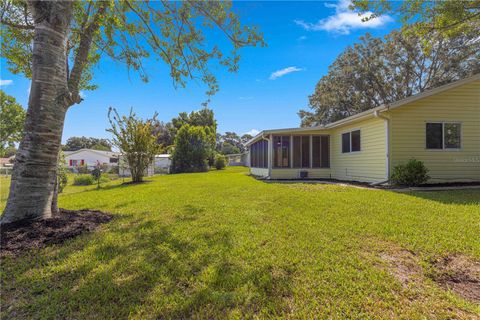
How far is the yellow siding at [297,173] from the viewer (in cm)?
1223

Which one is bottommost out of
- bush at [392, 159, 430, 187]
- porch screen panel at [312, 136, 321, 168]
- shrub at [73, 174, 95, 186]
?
shrub at [73, 174, 95, 186]

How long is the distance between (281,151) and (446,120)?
6575 mm

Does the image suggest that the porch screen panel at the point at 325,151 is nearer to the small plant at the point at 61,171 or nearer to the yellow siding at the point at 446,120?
the yellow siding at the point at 446,120

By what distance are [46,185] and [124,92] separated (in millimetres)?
6181

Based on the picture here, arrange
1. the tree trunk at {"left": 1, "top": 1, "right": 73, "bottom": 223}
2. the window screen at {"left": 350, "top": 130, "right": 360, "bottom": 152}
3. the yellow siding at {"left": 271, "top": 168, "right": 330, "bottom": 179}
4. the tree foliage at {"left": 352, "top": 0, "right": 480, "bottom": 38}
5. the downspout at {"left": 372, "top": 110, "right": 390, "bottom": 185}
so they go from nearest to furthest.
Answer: the tree trunk at {"left": 1, "top": 1, "right": 73, "bottom": 223} → the tree foliage at {"left": 352, "top": 0, "right": 480, "bottom": 38} → the downspout at {"left": 372, "top": 110, "right": 390, "bottom": 185} → the window screen at {"left": 350, "top": 130, "right": 360, "bottom": 152} → the yellow siding at {"left": 271, "top": 168, "right": 330, "bottom": 179}

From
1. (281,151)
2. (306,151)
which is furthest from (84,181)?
(306,151)

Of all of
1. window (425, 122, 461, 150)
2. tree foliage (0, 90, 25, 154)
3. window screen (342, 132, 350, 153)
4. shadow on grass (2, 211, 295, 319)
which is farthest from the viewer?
tree foliage (0, 90, 25, 154)

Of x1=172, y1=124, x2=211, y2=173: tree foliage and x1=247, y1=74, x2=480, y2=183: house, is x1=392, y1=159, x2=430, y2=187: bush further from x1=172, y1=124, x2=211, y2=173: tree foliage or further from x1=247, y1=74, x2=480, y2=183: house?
x1=172, y1=124, x2=211, y2=173: tree foliage

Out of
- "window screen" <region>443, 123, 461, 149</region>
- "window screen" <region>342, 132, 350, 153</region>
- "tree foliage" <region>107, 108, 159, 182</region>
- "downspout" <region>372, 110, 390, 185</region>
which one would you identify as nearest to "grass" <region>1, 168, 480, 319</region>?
"downspout" <region>372, 110, 390, 185</region>

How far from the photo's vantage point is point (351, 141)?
10.8m

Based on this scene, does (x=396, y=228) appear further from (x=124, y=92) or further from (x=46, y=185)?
(x=124, y=92)

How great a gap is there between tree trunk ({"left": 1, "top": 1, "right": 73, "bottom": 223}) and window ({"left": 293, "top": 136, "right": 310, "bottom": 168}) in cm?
1028

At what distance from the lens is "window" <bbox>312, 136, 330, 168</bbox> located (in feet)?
40.8

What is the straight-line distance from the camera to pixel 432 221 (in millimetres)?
3932
